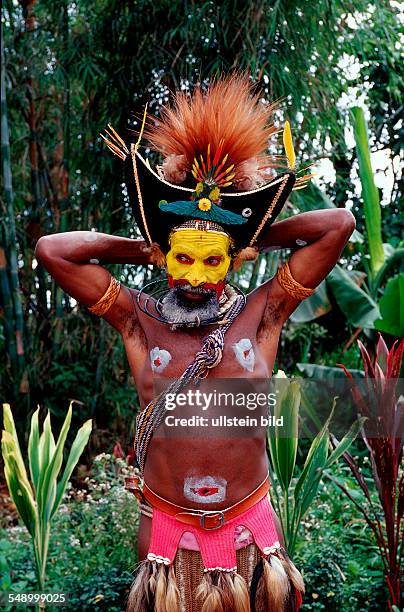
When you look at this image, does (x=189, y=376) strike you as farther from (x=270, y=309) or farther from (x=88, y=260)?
(x=88, y=260)

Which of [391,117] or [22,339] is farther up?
[391,117]

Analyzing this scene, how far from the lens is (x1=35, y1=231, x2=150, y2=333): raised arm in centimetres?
210

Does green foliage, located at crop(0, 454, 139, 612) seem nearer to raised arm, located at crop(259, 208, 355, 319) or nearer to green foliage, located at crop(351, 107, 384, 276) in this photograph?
raised arm, located at crop(259, 208, 355, 319)

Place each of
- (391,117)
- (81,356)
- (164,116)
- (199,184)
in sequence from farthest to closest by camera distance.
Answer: (391,117) < (81,356) < (164,116) < (199,184)

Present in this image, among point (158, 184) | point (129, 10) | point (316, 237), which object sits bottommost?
point (316, 237)

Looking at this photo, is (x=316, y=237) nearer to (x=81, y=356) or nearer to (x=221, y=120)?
(x=221, y=120)

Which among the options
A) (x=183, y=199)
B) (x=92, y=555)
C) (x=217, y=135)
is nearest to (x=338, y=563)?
(x=92, y=555)

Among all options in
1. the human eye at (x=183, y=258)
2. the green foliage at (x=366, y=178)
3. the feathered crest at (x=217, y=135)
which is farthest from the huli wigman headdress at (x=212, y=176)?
the green foliage at (x=366, y=178)

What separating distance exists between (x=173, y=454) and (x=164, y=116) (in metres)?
0.99

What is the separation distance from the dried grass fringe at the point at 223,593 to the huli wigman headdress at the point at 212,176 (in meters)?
0.89

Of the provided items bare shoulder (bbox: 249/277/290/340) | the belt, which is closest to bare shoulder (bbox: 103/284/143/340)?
bare shoulder (bbox: 249/277/290/340)

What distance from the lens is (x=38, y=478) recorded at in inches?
108

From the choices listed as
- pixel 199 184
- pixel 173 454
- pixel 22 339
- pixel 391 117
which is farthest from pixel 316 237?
pixel 391 117

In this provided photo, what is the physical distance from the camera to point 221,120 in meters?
2.01
